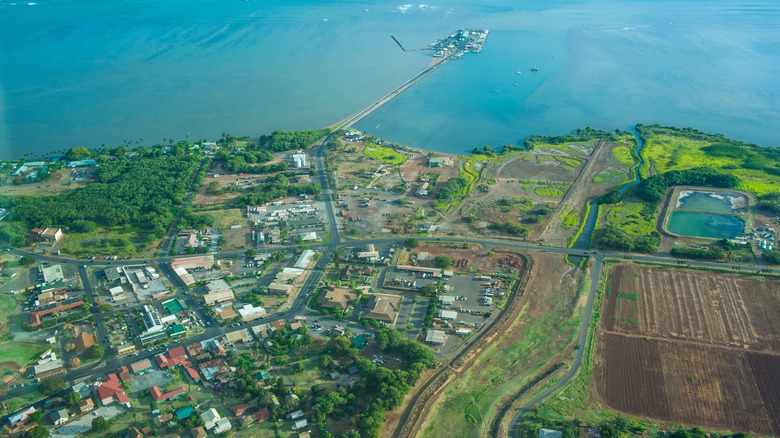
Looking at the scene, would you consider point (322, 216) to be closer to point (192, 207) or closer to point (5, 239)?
point (192, 207)

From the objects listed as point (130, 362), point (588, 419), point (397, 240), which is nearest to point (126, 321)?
point (130, 362)

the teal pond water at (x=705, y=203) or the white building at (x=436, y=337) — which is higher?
the white building at (x=436, y=337)

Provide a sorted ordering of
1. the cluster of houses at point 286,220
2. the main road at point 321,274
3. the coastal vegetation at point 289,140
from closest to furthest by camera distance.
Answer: the main road at point 321,274 → the cluster of houses at point 286,220 → the coastal vegetation at point 289,140

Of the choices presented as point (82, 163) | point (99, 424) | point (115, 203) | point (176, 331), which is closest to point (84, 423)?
point (99, 424)

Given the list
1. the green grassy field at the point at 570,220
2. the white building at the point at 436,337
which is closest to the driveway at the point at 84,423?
the white building at the point at 436,337

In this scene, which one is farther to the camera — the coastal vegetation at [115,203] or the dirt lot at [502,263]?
the coastal vegetation at [115,203]

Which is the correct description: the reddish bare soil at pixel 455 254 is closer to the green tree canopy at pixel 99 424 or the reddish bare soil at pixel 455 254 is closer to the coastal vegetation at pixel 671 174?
the coastal vegetation at pixel 671 174

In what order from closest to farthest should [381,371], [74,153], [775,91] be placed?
[381,371] < [74,153] < [775,91]
